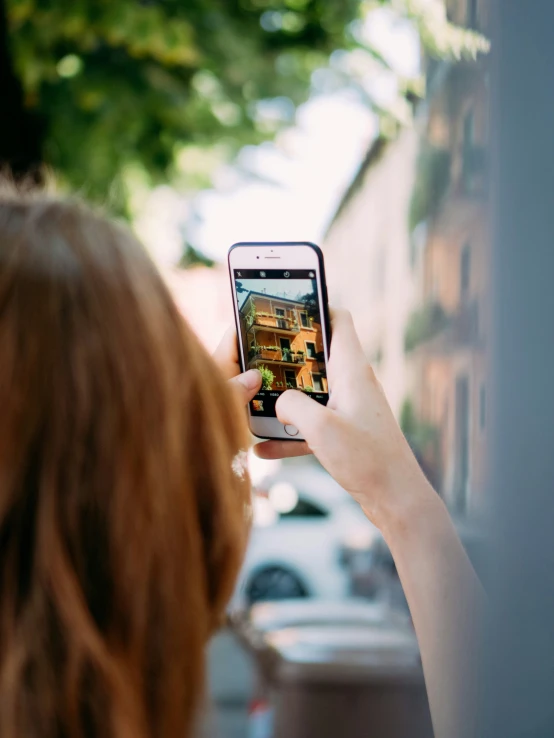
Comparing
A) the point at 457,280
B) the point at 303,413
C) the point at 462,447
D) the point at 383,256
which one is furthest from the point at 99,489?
the point at 383,256

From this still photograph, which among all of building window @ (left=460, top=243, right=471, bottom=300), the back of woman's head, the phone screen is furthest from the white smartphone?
building window @ (left=460, top=243, right=471, bottom=300)

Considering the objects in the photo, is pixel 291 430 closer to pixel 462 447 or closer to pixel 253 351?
pixel 253 351

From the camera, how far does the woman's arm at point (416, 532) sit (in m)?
0.87

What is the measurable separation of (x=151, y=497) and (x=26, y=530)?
10 centimetres

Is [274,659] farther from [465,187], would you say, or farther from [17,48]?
[17,48]

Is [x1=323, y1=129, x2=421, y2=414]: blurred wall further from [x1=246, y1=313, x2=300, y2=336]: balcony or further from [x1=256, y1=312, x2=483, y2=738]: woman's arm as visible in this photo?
[x1=256, y1=312, x2=483, y2=738]: woman's arm

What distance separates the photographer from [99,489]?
2.40 feet

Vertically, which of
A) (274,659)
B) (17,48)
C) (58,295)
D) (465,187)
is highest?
(17,48)

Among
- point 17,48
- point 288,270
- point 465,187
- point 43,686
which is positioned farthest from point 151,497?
point 17,48

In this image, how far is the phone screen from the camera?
3.39 ft

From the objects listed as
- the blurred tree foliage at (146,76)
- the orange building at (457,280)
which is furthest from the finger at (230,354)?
the blurred tree foliage at (146,76)

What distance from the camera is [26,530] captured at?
0.72 m

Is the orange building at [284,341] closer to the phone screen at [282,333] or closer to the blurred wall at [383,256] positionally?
the phone screen at [282,333]

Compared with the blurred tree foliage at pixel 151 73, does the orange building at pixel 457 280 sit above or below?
below
